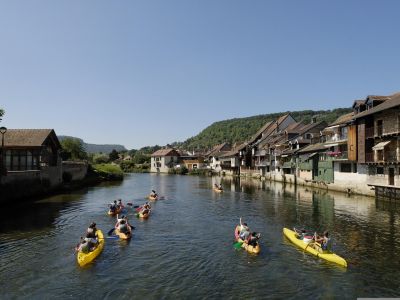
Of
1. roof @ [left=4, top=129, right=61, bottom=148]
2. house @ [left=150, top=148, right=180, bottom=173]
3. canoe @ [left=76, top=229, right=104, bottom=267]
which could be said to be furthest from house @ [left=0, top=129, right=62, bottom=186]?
house @ [left=150, top=148, right=180, bottom=173]

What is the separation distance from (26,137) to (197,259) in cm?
4010

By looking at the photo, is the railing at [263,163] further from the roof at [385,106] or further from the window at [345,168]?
the roof at [385,106]

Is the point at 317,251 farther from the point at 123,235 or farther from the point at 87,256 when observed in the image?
the point at 87,256

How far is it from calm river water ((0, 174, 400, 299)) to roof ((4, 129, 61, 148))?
15.0m

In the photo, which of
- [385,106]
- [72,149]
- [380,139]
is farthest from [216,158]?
[385,106]

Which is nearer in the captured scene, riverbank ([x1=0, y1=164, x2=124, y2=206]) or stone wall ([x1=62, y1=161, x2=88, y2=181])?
riverbank ([x1=0, y1=164, x2=124, y2=206])

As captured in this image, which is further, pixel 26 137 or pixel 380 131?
pixel 26 137

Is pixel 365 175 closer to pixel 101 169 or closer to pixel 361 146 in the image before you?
pixel 361 146

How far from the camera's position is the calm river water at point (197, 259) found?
16.2 meters

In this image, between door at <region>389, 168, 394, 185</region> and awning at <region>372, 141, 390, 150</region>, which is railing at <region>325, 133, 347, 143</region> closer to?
awning at <region>372, 141, 390, 150</region>

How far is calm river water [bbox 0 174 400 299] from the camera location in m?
16.2

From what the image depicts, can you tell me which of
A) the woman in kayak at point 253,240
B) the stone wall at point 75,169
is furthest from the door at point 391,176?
the stone wall at point 75,169

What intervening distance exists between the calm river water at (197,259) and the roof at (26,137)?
1501 centimetres

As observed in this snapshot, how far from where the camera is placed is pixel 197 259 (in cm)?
2098
